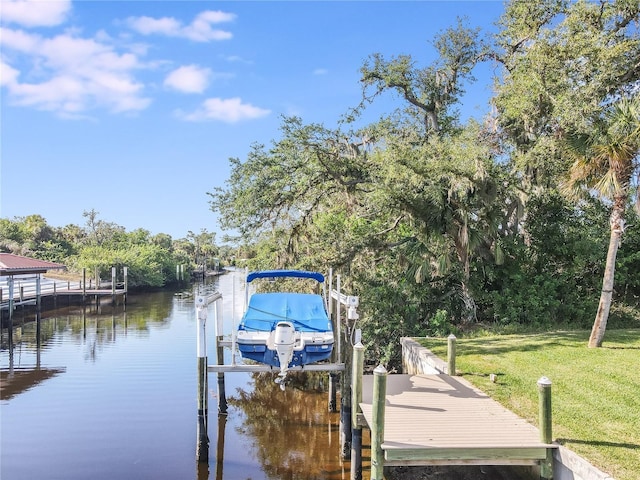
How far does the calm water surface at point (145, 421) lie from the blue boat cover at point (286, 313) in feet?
2.23

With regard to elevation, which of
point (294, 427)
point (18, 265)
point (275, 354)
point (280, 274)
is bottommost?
point (294, 427)

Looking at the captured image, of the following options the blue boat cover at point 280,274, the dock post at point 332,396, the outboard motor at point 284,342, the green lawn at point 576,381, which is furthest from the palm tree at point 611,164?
the outboard motor at point 284,342

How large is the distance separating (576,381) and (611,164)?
5258mm

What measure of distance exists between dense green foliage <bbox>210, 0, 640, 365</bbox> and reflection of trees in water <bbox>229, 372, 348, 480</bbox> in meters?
2.91

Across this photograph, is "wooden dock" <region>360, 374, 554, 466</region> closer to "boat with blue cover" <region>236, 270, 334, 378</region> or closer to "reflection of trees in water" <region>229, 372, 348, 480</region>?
"boat with blue cover" <region>236, 270, 334, 378</region>

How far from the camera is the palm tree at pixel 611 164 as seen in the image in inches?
464

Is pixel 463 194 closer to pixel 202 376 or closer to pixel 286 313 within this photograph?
pixel 286 313

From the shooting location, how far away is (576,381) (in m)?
10.0

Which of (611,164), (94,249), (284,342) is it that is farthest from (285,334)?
(94,249)

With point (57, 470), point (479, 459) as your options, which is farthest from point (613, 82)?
point (57, 470)

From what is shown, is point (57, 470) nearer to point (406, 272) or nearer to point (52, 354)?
point (406, 272)

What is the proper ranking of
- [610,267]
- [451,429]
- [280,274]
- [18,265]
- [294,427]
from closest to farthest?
[451,429] → [294,427] → [610,267] → [280,274] → [18,265]

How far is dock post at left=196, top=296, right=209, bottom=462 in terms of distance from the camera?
9312mm

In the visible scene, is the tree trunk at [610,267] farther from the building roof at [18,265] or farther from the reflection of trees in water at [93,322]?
the building roof at [18,265]
